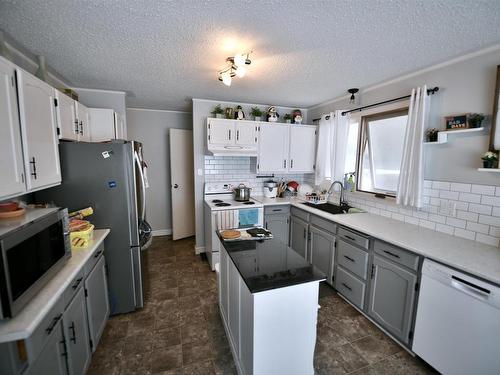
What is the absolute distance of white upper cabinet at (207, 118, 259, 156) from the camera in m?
3.10

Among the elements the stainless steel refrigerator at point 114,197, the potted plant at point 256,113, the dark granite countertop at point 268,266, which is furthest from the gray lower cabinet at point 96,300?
the potted plant at point 256,113

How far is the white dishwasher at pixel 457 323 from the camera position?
4.27 ft

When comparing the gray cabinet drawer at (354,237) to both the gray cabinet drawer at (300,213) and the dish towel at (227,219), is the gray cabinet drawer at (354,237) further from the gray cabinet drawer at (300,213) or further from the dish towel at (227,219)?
the dish towel at (227,219)

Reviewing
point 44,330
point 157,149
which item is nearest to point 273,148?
point 157,149

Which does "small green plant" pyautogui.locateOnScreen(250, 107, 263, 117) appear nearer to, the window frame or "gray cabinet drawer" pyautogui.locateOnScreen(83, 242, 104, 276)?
the window frame

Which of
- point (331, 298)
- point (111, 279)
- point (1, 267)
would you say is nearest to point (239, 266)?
point (1, 267)

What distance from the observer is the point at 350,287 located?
7.59 feet

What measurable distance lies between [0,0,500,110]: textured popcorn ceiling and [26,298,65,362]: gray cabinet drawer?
5.64 feet

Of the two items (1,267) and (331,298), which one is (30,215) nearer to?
(1,267)

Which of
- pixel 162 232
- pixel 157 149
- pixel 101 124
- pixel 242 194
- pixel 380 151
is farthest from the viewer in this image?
pixel 162 232

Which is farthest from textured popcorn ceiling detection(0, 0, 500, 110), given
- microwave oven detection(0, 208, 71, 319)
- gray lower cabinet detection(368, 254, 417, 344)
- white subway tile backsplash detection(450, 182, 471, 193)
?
gray lower cabinet detection(368, 254, 417, 344)

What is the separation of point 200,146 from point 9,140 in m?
2.27

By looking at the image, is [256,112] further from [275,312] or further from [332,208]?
[275,312]

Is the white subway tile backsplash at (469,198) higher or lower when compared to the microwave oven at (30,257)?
higher
